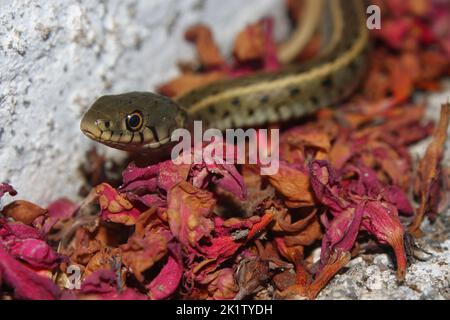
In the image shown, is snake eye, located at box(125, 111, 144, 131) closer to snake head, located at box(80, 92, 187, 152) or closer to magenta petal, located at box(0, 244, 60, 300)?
snake head, located at box(80, 92, 187, 152)

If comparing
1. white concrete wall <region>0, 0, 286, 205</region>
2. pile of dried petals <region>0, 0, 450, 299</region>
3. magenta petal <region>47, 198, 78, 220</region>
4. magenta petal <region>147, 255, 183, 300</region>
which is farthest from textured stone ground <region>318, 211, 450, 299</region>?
white concrete wall <region>0, 0, 286, 205</region>

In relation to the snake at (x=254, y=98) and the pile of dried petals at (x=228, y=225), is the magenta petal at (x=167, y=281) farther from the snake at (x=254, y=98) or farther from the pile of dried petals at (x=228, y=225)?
the snake at (x=254, y=98)

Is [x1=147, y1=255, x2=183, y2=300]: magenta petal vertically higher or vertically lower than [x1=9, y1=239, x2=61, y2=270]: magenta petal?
lower

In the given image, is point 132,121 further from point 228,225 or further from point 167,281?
point 167,281

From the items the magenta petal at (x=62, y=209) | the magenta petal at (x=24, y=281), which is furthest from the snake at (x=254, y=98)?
the magenta petal at (x=24, y=281)

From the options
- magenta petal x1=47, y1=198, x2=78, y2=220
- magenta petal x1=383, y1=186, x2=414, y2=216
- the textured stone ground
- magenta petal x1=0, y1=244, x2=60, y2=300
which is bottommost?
the textured stone ground

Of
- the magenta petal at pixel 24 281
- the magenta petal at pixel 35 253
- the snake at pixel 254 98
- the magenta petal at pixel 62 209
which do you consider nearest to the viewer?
the magenta petal at pixel 24 281

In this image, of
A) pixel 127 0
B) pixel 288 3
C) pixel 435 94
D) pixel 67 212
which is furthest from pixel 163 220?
pixel 288 3
